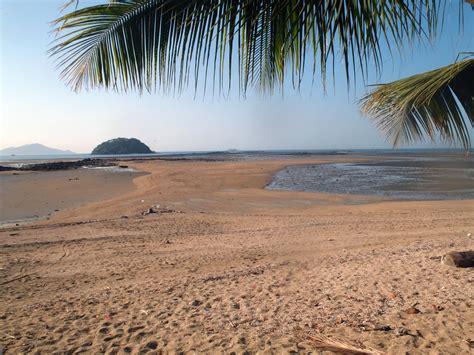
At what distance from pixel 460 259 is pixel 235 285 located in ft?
11.3

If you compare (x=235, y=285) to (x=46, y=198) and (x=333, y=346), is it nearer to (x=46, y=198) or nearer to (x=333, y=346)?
(x=333, y=346)

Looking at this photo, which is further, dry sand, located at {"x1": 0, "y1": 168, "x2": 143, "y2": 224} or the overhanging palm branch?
dry sand, located at {"x1": 0, "y1": 168, "x2": 143, "y2": 224}

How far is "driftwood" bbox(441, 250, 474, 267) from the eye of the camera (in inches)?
197

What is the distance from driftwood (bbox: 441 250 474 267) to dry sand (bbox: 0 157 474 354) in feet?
0.46

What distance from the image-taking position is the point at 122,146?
474ft

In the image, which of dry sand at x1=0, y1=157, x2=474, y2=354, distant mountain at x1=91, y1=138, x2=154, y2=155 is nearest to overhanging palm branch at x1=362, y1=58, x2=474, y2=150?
dry sand at x1=0, y1=157, x2=474, y2=354

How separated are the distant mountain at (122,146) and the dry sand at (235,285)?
141 meters

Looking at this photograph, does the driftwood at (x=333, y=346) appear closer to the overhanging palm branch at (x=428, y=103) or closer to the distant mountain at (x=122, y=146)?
the overhanging palm branch at (x=428, y=103)

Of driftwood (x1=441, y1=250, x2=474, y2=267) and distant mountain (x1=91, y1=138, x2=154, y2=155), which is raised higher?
distant mountain (x1=91, y1=138, x2=154, y2=155)

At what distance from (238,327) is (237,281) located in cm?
145

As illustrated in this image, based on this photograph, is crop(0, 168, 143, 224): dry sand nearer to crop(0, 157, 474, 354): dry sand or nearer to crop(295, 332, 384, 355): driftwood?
crop(0, 157, 474, 354): dry sand

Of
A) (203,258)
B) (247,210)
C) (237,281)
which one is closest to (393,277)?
(237,281)

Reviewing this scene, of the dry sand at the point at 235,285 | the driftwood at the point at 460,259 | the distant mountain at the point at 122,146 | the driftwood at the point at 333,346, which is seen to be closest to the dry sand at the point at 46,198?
the dry sand at the point at 235,285

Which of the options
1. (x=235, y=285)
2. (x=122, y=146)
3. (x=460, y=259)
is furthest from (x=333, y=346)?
(x=122, y=146)
